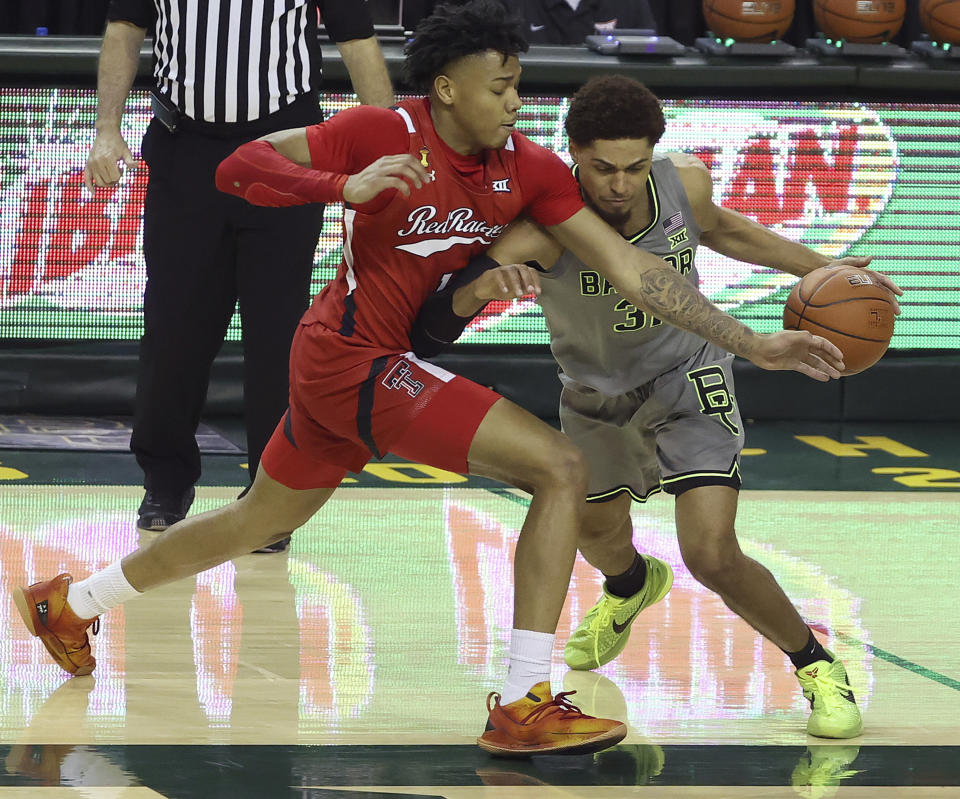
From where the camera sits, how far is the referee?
534 cm

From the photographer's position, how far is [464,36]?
3.61 metres

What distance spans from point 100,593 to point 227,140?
192cm

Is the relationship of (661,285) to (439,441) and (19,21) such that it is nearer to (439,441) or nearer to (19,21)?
(439,441)

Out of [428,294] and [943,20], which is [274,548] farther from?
[943,20]

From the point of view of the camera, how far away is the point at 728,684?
13.2 ft

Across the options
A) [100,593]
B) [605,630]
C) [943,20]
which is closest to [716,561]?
[605,630]

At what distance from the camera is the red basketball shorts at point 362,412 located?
354 centimetres

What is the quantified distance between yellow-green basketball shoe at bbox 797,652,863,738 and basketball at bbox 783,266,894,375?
2.30ft

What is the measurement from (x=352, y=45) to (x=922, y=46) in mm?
3459

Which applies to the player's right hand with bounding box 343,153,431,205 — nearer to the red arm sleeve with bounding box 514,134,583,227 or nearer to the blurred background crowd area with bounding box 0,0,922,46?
the red arm sleeve with bounding box 514,134,583,227

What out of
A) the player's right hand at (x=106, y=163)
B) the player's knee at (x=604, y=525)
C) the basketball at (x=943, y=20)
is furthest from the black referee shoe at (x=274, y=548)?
the basketball at (x=943, y=20)

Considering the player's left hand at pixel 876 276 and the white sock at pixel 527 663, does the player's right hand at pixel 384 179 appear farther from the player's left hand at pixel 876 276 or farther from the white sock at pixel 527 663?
the player's left hand at pixel 876 276

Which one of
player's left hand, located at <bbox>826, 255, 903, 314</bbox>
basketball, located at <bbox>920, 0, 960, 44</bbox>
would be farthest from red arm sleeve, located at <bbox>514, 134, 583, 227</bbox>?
basketball, located at <bbox>920, 0, 960, 44</bbox>

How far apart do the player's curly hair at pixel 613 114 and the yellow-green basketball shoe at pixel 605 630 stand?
123cm
